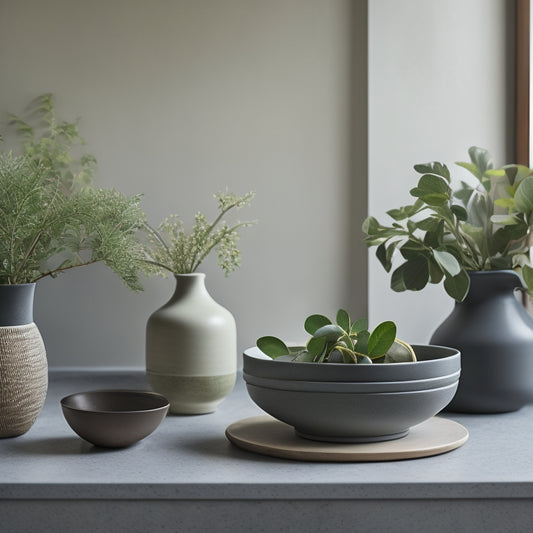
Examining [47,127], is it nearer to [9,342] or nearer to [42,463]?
[9,342]

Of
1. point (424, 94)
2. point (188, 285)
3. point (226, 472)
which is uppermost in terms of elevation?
point (424, 94)

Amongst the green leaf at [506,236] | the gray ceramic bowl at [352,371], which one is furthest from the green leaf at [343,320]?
the green leaf at [506,236]

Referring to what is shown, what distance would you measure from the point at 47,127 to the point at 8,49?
0.19 meters

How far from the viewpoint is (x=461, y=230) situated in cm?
132

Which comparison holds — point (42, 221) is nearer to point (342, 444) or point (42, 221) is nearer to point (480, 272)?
point (342, 444)

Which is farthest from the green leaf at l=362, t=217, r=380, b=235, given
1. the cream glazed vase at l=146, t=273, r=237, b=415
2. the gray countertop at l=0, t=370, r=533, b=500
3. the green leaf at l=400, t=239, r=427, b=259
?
the gray countertop at l=0, t=370, r=533, b=500

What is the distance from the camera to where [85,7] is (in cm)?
154

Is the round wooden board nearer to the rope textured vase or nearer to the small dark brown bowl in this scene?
the small dark brown bowl

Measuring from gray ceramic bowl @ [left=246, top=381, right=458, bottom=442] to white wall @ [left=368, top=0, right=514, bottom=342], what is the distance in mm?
565

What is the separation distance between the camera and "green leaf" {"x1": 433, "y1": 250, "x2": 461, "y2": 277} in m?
1.11

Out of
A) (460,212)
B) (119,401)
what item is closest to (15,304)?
(119,401)

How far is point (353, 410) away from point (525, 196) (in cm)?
53
